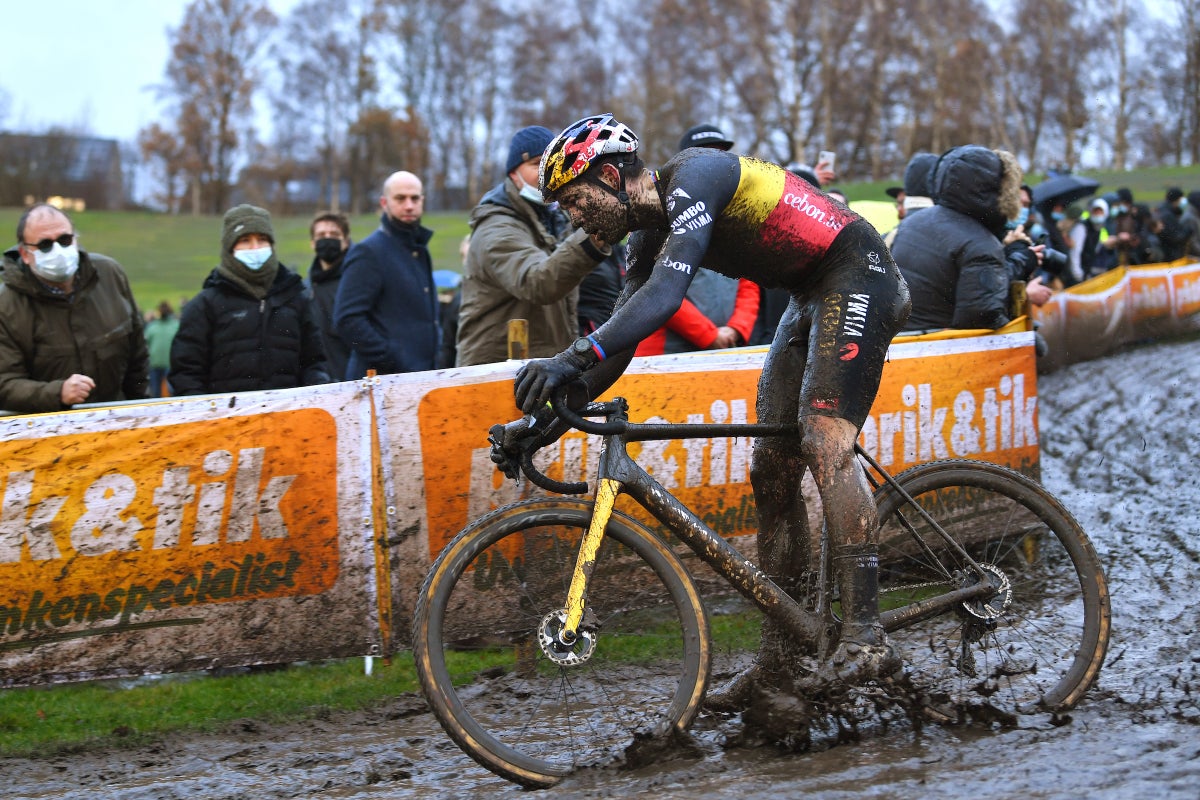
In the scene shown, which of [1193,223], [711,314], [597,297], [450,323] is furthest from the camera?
[1193,223]

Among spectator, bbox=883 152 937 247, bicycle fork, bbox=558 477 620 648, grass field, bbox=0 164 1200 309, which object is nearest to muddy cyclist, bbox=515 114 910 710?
bicycle fork, bbox=558 477 620 648

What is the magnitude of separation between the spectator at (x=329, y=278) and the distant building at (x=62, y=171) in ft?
176

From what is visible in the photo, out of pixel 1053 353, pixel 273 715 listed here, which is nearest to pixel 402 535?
pixel 273 715

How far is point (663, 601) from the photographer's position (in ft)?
14.0

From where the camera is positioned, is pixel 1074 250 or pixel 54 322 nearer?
pixel 54 322

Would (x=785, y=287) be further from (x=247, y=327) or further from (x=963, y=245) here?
(x=247, y=327)

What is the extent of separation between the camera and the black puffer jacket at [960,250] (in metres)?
7.23

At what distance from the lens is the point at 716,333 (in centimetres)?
782

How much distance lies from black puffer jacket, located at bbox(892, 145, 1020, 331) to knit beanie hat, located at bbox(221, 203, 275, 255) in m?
4.02

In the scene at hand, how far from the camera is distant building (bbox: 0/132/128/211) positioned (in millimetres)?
63656

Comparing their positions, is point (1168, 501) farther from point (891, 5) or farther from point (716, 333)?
point (891, 5)

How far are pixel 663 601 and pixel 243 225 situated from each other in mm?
4356

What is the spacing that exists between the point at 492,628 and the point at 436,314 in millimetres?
3025

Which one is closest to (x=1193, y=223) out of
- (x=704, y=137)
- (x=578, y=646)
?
(x=704, y=137)
